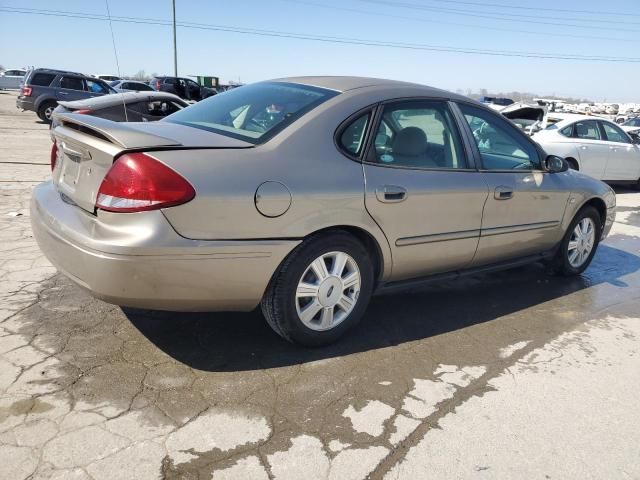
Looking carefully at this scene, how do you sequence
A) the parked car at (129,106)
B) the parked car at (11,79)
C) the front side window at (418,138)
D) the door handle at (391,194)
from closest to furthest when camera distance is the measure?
the door handle at (391,194), the front side window at (418,138), the parked car at (129,106), the parked car at (11,79)

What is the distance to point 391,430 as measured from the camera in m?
2.50

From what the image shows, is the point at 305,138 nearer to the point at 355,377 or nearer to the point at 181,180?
the point at 181,180

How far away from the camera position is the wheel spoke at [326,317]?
3.17m

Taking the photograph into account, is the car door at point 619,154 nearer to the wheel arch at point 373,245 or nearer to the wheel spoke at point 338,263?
the wheel arch at point 373,245

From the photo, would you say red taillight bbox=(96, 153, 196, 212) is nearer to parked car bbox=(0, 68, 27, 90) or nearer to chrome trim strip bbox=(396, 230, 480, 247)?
chrome trim strip bbox=(396, 230, 480, 247)

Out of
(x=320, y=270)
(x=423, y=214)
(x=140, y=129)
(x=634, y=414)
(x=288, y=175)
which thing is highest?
(x=140, y=129)

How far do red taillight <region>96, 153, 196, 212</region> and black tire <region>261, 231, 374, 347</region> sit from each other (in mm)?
700

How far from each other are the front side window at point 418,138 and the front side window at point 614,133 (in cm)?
826

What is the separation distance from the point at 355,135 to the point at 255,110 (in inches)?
26.4

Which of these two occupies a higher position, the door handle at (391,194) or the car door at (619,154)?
the door handle at (391,194)

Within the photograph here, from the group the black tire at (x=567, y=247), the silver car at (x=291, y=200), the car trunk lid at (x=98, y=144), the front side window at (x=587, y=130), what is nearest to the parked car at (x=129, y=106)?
the car trunk lid at (x=98, y=144)

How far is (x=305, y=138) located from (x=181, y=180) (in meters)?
0.76

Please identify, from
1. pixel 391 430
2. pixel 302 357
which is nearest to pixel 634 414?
pixel 391 430

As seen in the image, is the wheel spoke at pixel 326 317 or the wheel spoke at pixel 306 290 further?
the wheel spoke at pixel 326 317
